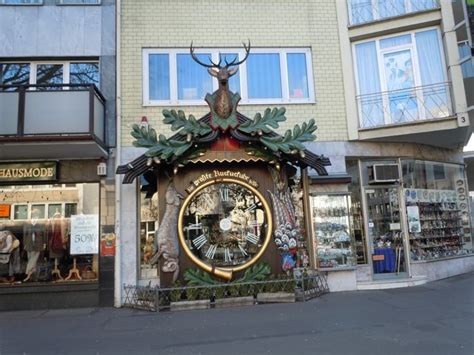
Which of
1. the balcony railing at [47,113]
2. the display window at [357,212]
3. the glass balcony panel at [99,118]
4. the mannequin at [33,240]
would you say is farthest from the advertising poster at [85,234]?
the display window at [357,212]

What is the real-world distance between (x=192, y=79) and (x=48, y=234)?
5185 millimetres

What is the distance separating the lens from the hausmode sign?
33.9 feet

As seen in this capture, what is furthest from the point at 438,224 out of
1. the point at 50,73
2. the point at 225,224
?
the point at 50,73

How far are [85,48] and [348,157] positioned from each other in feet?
23.6

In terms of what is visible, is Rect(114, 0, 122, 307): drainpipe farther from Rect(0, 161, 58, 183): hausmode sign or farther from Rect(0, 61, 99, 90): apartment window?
Rect(0, 161, 58, 183): hausmode sign

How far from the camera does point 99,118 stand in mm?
10188

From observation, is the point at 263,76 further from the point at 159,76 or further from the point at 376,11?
the point at 376,11

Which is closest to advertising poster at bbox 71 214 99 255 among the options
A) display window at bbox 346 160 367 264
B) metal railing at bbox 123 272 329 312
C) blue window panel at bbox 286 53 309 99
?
metal railing at bbox 123 272 329 312

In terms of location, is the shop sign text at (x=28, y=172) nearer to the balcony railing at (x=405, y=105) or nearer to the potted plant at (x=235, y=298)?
the potted plant at (x=235, y=298)

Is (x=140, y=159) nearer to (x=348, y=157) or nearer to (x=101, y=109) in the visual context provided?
(x=101, y=109)

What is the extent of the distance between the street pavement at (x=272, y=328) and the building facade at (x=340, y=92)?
195 cm

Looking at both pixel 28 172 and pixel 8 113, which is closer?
pixel 8 113

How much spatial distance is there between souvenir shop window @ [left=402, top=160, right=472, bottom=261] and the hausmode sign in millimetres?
9027

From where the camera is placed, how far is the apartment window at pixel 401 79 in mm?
11188
